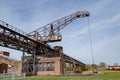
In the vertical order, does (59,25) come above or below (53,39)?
above

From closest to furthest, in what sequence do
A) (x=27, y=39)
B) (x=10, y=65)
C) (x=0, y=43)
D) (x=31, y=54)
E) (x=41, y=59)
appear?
(x=0, y=43), (x=27, y=39), (x=41, y=59), (x=31, y=54), (x=10, y=65)

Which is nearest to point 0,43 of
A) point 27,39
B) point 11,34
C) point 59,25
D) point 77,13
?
point 11,34

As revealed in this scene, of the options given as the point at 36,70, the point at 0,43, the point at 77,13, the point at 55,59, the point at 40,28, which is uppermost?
the point at 77,13

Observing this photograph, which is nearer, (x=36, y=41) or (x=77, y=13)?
(x=36, y=41)

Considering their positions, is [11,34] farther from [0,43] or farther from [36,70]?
[36,70]

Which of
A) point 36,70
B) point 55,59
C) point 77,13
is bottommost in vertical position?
point 36,70

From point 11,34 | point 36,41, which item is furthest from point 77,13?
point 11,34

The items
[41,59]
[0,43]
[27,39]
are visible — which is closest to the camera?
[0,43]

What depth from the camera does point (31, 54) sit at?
174ft

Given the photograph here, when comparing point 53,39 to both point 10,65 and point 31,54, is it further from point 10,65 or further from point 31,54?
point 10,65

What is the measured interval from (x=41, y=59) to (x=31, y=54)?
16.3ft

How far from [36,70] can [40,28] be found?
47.1 feet

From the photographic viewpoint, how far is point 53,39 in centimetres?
5131

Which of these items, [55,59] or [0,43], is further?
[55,59]
